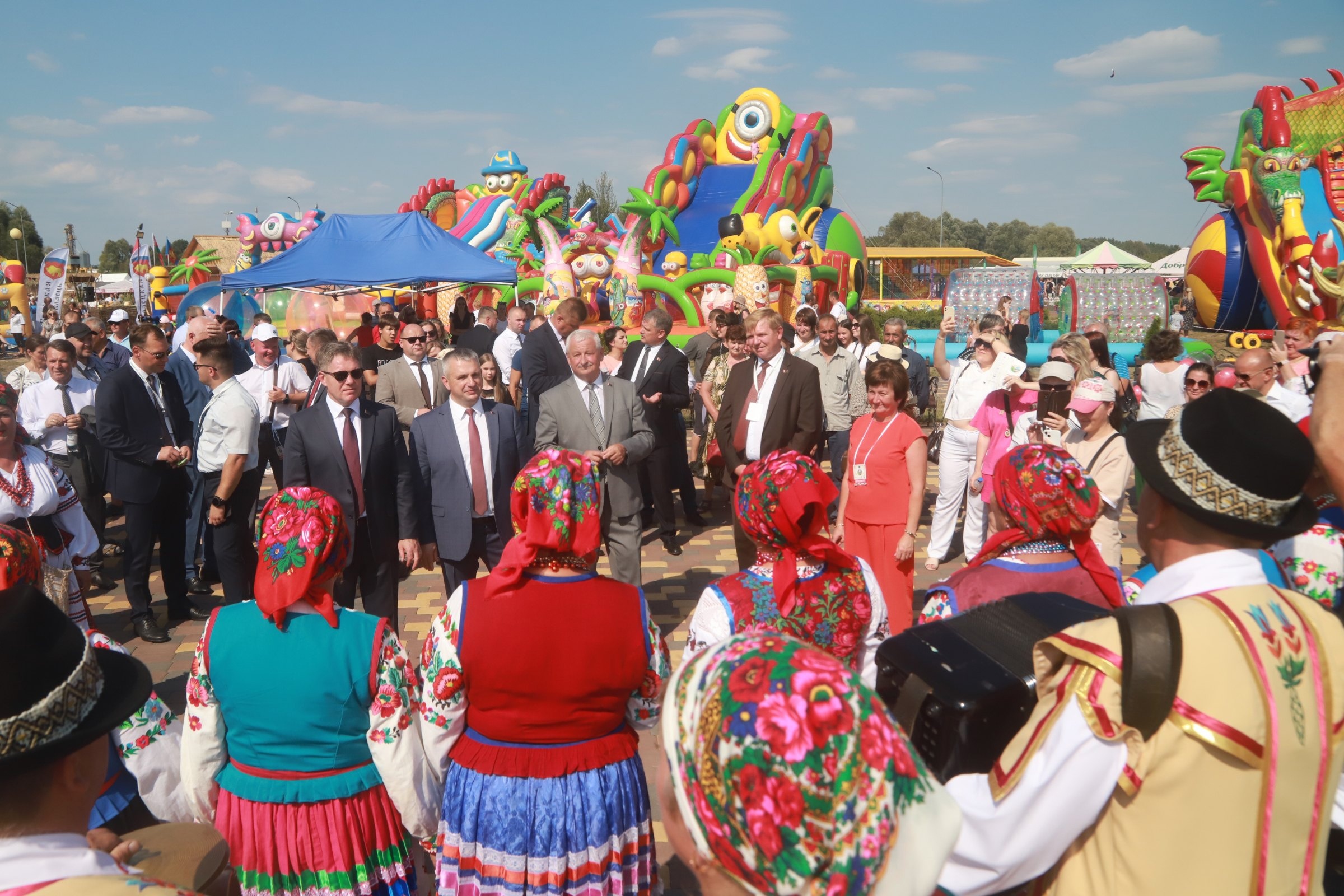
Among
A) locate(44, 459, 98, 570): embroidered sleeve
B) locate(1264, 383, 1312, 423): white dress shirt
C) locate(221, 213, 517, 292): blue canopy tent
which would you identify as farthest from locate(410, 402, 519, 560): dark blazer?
locate(221, 213, 517, 292): blue canopy tent

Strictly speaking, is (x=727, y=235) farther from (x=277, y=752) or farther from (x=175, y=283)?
(x=175, y=283)

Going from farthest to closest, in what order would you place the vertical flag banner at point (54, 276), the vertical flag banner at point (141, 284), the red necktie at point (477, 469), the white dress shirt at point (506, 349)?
the vertical flag banner at point (141, 284) → the vertical flag banner at point (54, 276) → the white dress shirt at point (506, 349) → the red necktie at point (477, 469)

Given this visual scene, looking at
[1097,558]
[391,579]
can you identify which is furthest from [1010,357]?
[391,579]

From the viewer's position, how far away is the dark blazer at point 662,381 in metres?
7.98

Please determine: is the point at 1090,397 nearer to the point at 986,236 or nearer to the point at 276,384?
the point at 276,384

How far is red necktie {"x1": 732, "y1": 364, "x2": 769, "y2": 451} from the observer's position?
602cm

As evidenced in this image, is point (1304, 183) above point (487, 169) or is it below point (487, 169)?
below

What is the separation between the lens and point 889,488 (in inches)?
200

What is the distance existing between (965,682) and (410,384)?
6.23 metres

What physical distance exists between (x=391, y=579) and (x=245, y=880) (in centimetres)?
242

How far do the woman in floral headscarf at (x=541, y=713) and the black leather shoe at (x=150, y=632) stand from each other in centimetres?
425

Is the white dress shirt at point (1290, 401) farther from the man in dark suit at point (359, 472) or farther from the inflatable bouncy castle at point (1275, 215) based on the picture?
the inflatable bouncy castle at point (1275, 215)

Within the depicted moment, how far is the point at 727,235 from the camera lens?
22672 mm

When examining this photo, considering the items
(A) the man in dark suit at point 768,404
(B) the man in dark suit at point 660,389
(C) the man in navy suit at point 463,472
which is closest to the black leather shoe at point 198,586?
(C) the man in navy suit at point 463,472
